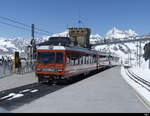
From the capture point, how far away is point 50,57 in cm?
2614

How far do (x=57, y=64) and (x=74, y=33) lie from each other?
355 ft

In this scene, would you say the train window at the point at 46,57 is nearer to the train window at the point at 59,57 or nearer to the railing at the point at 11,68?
the train window at the point at 59,57

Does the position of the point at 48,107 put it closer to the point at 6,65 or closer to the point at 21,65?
the point at 6,65

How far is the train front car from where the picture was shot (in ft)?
84.2

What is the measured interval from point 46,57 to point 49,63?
1.86 feet

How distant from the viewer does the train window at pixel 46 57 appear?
26047 mm

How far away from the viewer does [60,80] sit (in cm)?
2586

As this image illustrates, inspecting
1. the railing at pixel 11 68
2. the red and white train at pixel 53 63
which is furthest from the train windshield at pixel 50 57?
the railing at pixel 11 68

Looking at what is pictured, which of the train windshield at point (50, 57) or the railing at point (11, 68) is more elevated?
the train windshield at point (50, 57)

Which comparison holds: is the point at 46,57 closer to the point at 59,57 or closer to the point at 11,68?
the point at 59,57

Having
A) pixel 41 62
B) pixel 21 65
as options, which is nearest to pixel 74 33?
pixel 21 65

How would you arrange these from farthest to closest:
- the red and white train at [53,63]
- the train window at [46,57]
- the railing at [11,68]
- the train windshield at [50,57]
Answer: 1. the railing at [11,68]
2. the train window at [46,57]
3. the train windshield at [50,57]
4. the red and white train at [53,63]

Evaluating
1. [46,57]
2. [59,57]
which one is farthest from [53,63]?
[46,57]

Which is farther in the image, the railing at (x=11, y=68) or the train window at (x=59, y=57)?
the railing at (x=11, y=68)
